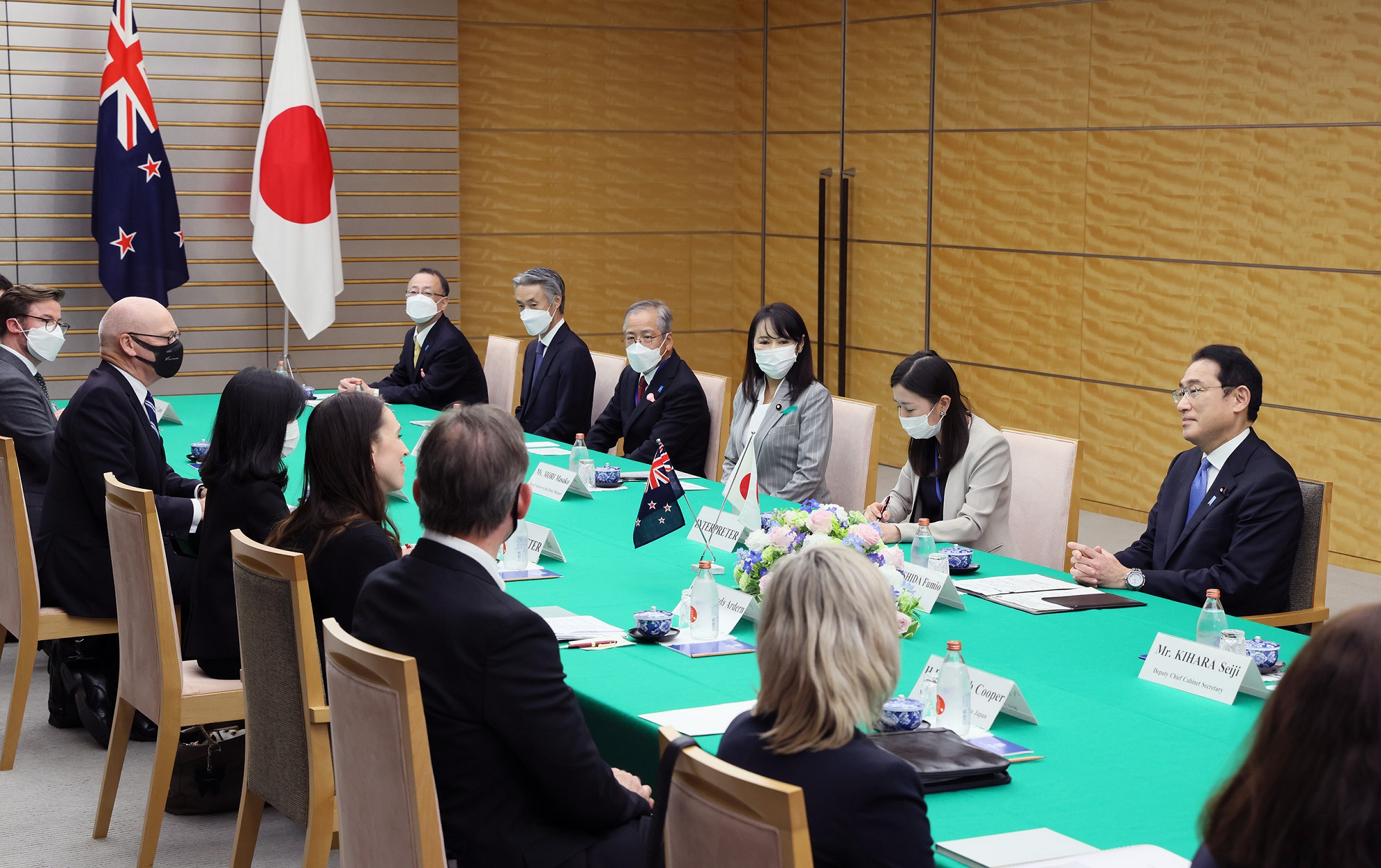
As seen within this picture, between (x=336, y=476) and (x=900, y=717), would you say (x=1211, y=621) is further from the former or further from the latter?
(x=336, y=476)

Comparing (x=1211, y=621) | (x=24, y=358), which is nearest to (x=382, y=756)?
(x=1211, y=621)

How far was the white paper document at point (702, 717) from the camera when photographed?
8.23 feet

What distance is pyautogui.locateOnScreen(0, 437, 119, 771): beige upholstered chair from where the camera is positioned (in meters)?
4.17

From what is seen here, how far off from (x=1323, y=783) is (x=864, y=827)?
2.11 ft

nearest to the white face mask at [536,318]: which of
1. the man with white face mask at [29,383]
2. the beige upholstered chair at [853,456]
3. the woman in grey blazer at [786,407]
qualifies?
the woman in grey blazer at [786,407]

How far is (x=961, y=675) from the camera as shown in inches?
99.0

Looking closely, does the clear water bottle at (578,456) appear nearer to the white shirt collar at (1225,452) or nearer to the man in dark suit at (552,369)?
the man in dark suit at (552,369)

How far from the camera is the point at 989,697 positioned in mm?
2602

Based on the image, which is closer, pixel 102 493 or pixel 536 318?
pixel 102 493

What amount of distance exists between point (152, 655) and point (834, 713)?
7.27 ft

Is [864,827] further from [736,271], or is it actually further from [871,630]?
[736,271]

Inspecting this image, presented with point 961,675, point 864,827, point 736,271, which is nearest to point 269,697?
point 961,675

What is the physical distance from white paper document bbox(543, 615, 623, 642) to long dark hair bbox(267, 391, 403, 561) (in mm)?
385

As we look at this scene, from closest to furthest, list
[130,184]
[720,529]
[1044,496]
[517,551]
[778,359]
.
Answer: [517,551] < [720,529] < [1044,496] < [778,359] < [130,184]
